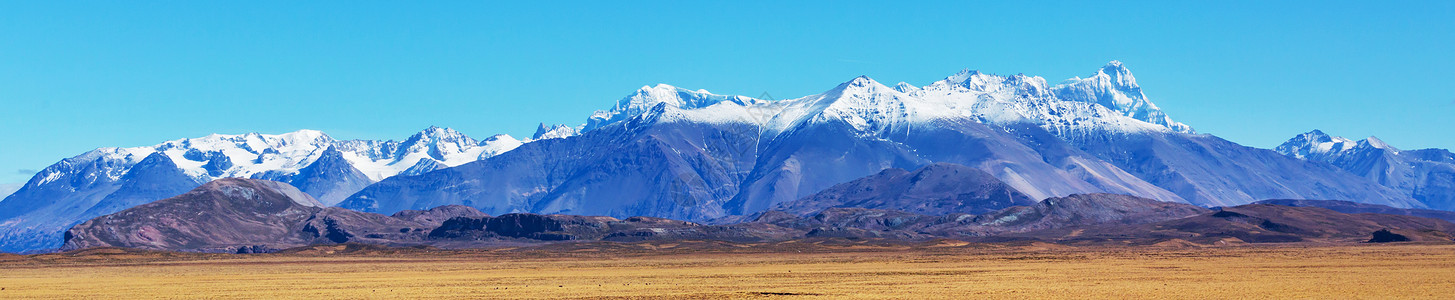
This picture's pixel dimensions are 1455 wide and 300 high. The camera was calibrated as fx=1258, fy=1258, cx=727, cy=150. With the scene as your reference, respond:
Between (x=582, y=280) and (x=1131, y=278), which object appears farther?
(x=582, y=280)

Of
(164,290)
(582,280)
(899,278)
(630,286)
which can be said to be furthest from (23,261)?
(899,278)

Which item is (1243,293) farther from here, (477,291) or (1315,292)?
(477,291)

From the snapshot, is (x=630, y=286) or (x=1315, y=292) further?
(x=630, y=286)

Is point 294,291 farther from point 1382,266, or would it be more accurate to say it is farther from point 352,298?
point 1382,266

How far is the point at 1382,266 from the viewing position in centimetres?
11806

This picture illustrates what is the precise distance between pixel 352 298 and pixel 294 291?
12.9 meters

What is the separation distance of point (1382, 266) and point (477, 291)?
274ft

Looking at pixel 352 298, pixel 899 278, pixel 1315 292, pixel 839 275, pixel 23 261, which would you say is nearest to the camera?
pixel 1315 292

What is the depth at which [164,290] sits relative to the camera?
102 m

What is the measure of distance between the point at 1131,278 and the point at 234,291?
7131 centimetres

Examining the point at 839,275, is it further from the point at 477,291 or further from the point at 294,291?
the point at 294,291

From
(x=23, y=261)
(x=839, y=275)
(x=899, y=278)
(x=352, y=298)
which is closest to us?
(x=352, y=298)

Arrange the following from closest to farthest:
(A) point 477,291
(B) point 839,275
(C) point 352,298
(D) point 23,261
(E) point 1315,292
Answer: (E) point 1315,292 < (C) point 352,298 < (A) point 477,291 < (B) point 839,275 < (D) point 23,261

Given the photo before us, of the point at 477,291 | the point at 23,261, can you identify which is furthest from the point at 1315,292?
the point at 23,261
